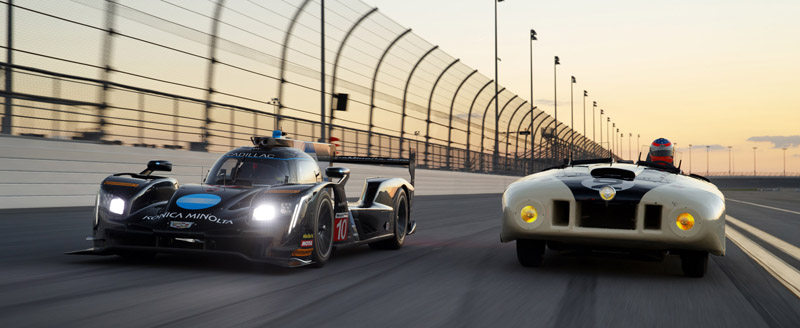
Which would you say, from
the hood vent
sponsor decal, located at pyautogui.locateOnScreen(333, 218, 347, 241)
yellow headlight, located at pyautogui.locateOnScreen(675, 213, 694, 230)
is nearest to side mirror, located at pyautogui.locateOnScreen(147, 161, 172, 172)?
sponsor decal, located at pyautogui.locateOnScreen(333, 218, 347, 241)

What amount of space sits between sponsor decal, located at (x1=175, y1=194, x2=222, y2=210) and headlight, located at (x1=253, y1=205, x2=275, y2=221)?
1.15ft

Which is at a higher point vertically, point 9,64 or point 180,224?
point 9,64

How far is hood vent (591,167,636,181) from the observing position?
6.21 meters

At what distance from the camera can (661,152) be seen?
7746 mm

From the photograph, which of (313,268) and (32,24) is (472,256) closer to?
(313,268)

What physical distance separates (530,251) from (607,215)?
814mm

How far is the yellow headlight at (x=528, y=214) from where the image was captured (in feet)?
19.8

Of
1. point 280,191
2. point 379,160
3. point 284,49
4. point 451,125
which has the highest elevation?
point 284,49

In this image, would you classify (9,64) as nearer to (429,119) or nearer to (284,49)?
(284,49)

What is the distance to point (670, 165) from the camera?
718cm

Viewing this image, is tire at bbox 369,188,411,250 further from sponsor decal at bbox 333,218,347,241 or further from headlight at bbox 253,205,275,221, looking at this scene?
headlight at bbox 253,205,275,221

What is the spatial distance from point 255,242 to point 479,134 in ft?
90.5

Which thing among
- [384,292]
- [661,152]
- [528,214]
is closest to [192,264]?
[384,292]

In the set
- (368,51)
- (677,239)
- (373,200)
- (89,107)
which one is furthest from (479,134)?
(677,239)
